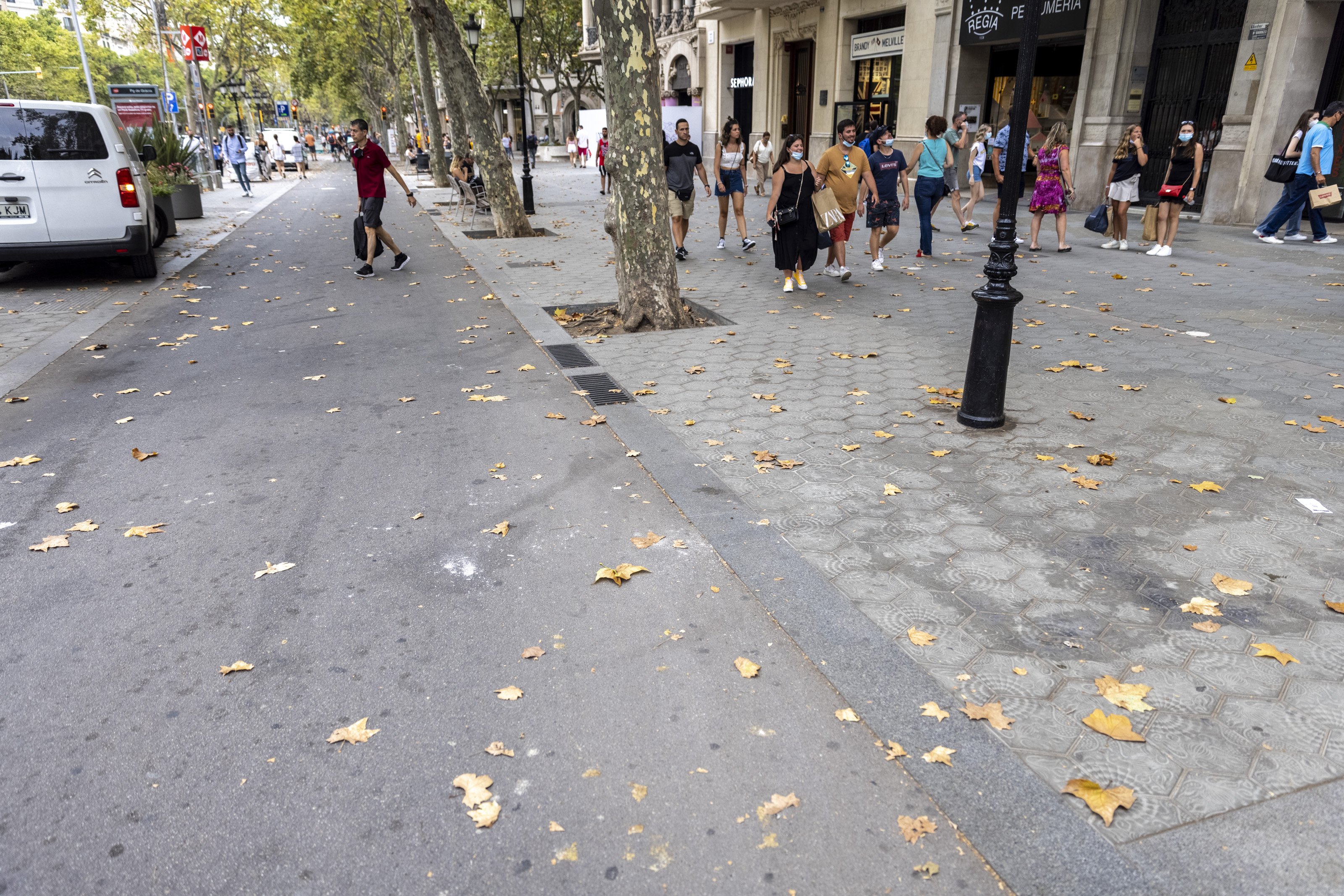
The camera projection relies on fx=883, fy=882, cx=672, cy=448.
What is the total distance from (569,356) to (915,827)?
5.79m

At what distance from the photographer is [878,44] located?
2386 centimetres

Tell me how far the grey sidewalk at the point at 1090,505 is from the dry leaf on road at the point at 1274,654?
0.04m

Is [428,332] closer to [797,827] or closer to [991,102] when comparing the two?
[797,827]

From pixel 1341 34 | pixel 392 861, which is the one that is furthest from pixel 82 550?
pixel 1341 34

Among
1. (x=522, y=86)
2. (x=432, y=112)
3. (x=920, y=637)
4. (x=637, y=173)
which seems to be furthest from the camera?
(x=432, y=112)

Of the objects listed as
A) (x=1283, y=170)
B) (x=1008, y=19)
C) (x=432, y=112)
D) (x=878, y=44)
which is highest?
(x=1008, y=19)

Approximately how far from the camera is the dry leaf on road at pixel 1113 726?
2.80 meters

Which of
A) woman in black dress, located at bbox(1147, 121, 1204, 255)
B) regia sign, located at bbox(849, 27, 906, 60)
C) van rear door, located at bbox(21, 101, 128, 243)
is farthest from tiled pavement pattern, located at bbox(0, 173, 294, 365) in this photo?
regia sign, located at bbox(849, 27, 906, 60)

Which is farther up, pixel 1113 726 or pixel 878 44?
pixel 878 44

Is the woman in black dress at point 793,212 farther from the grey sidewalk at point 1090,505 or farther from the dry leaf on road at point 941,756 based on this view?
the dry leaf on road at point 941,756

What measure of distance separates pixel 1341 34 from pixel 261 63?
1959 inches

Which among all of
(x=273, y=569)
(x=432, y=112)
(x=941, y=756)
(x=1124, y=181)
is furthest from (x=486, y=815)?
(x=432, y=112)

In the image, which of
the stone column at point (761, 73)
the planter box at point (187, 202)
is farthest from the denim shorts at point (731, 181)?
the stone column at point (761, 73)

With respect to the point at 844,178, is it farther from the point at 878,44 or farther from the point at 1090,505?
the point at 878,44
